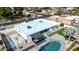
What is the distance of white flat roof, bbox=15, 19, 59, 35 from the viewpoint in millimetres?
1544

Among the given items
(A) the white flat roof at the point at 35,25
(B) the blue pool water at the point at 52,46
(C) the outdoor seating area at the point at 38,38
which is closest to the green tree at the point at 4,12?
(A) the white flat roof at the point at 35,25

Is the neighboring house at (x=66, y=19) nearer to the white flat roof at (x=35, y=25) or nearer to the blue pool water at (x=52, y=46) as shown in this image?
the white flat roof at (x=35, y=25)

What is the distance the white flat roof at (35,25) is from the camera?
1.54 meters

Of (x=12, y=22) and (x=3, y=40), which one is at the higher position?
(x=12, y=22)

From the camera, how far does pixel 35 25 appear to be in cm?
157

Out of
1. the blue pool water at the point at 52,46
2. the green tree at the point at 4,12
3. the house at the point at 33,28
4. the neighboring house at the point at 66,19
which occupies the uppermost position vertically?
the green tree at the point at 4,12

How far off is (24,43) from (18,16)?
0.31 metres

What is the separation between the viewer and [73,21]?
5.16ft

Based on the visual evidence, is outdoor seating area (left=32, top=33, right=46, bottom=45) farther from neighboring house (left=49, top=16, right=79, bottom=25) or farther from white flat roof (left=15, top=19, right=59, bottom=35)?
neighboring house (left=49, top=16, right=79, bottom=25)

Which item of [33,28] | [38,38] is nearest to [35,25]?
[33,28]

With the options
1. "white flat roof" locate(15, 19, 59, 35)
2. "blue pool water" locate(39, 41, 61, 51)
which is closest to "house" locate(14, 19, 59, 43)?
"white flat roof" locate(15, 19, 59, 35)

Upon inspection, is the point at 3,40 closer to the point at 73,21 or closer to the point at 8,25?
the point at 8,25
